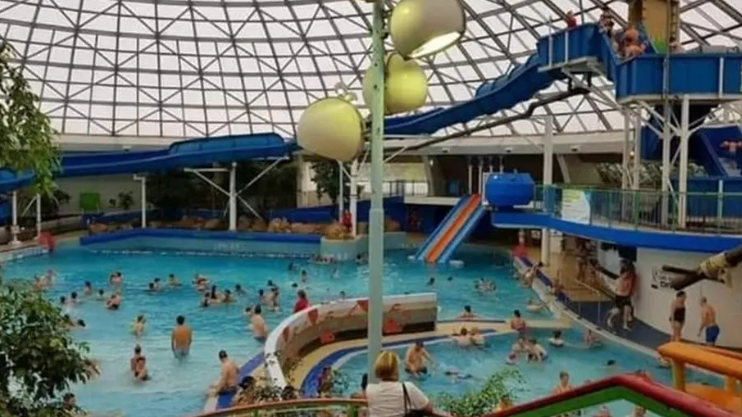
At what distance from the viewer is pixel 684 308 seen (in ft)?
38.6

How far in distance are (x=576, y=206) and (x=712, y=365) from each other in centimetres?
1237

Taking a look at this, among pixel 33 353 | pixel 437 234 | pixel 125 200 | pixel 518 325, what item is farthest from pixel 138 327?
pixel 125 200

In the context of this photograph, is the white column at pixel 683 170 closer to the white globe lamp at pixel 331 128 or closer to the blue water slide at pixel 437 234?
the white globe lamp at pixel 331 128

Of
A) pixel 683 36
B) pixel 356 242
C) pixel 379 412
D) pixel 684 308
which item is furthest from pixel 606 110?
pixel 379 412

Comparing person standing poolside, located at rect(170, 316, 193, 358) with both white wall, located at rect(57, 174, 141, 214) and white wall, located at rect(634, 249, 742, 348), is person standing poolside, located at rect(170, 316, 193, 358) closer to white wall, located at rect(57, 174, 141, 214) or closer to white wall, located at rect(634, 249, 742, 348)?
white wall, located at rect(634, 249, 742, 348)

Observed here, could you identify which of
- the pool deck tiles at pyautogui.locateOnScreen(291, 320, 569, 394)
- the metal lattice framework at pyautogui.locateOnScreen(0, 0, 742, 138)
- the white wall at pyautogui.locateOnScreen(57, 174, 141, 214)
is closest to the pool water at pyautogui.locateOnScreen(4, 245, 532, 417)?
the pool deck tiles at pyautogui.locateOnScreen(291, 320, 569, 394)

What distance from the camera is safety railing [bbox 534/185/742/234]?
11.6 m

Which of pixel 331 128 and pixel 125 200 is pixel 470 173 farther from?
pixel 331 128

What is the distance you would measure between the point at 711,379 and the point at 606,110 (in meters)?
17.7

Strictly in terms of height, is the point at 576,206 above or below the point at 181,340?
above

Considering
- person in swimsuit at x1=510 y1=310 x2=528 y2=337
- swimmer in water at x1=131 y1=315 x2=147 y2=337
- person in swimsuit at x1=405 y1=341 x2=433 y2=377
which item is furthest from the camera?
person in swimsuit at x1=510 y1=310 x2=528 y2=337

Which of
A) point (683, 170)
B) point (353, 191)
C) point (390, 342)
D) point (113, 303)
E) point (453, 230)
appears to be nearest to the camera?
point (683, 170)

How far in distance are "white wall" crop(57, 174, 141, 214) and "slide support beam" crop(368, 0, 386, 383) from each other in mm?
32238

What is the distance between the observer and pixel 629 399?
1.90 m
